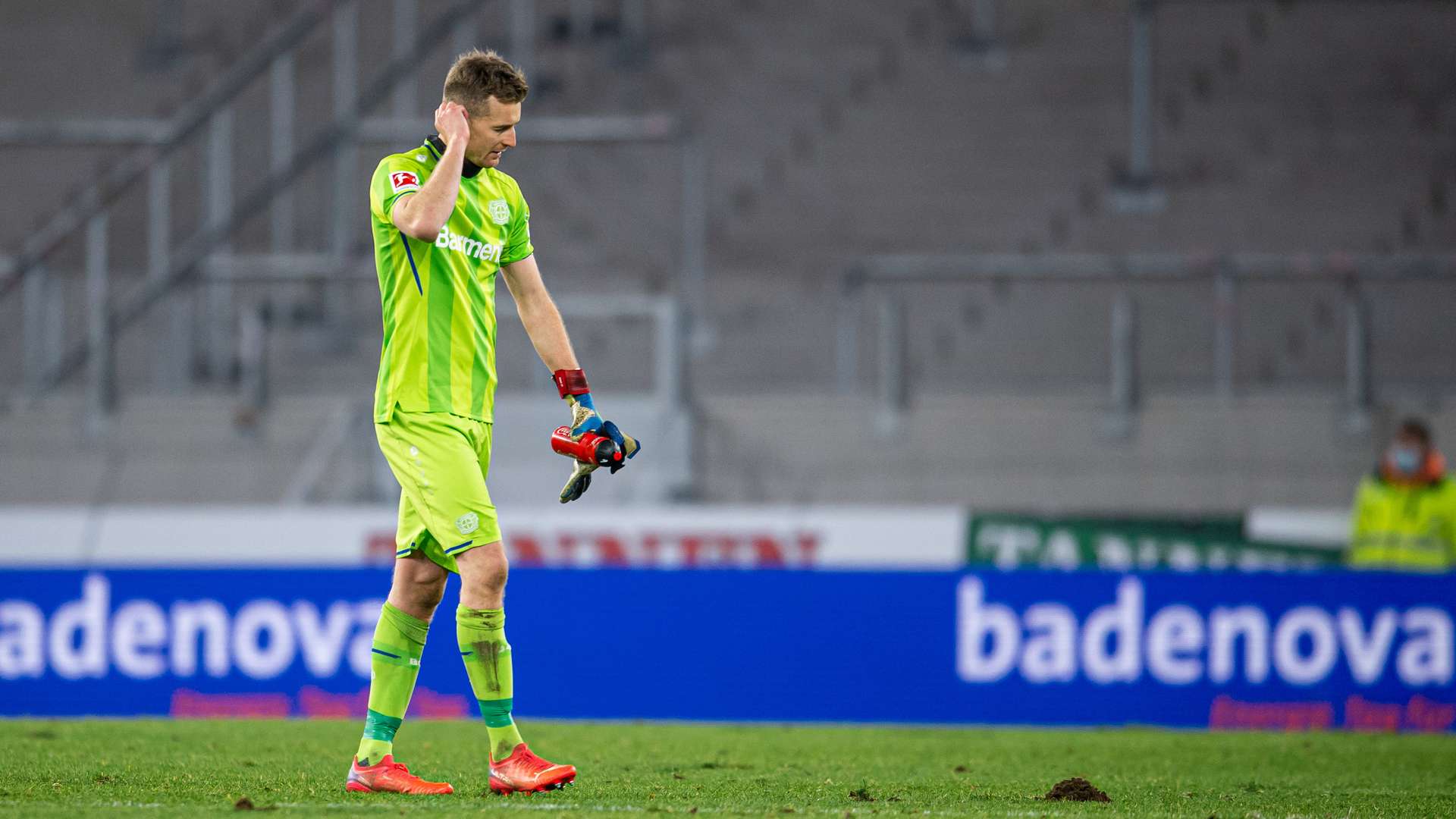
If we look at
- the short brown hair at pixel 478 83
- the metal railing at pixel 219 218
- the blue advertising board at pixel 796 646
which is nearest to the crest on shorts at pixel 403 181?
the short brown hair at pixel 478 83

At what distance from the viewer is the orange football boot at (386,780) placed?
17.9 ft

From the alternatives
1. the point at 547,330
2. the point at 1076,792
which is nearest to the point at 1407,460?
the point at 1076,792

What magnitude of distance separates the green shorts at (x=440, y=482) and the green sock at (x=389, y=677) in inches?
9.0

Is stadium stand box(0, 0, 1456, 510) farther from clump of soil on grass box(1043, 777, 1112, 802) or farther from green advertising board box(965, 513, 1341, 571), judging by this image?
clump of soil on grass box(1043, 777, 1112, 802)

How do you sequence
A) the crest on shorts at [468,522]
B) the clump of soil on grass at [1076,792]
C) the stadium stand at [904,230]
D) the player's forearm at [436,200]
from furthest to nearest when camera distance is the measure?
the stadium stand at [904,230] → the clump of soil on grass at [1076,792] → the crest on shorts at [468,522] → the player's forearm at [436,200]

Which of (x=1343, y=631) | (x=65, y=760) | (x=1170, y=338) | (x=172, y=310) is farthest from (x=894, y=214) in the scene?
(x=65, y=760)

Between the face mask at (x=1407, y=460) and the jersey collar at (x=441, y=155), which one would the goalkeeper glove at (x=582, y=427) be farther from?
the face mask at (x=1407, y=460)

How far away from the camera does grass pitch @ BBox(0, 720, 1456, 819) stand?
17.6 ft

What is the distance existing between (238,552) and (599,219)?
4064 millimetres

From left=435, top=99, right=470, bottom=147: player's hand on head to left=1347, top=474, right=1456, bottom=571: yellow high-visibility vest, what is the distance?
6644 millimetres

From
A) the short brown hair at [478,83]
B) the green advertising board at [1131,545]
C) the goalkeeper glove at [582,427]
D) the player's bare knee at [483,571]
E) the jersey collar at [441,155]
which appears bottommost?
the green advertising board at [1131,545]

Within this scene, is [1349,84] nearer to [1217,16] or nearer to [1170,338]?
[1217,16]

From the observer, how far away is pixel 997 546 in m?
11.3

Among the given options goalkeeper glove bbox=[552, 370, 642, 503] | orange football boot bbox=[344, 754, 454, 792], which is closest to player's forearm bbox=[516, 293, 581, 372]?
goalkeeper glove bbox=[552, 370, 642, 503]
